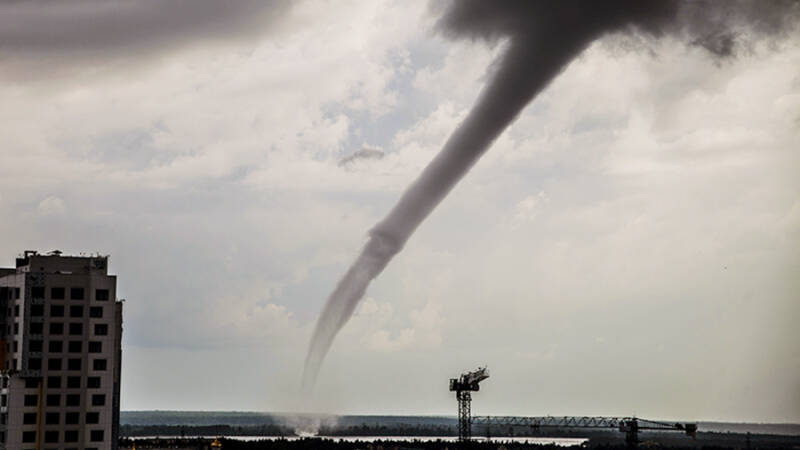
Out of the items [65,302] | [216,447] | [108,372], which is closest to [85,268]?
[65,302]

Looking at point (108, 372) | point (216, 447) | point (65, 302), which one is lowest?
point (216, 447)

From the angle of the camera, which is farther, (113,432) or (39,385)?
(113,432)

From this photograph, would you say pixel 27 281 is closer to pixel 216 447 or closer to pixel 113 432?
pixel 113 432

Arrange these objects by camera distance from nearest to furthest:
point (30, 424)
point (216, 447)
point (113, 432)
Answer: point (30, 424) → point (113, 432) → point (216, 447)

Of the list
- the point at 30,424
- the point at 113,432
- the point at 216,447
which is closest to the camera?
the point at 30,424

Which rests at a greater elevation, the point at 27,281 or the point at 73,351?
the point at 27,281

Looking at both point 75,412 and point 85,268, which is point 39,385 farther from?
point 85,268
